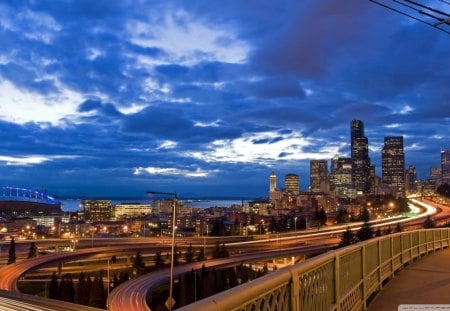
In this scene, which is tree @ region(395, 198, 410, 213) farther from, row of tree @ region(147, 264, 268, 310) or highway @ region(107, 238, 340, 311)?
row of tree @ region(147, 264, 268, 310)

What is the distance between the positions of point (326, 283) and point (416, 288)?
4.52 metres

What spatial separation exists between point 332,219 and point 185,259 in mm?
69784

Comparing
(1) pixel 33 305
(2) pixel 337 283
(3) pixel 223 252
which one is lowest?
(3) pixel 223 252

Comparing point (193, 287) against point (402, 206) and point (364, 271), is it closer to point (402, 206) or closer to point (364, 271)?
point (364, 271)

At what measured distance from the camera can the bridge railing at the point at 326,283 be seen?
9.05ft

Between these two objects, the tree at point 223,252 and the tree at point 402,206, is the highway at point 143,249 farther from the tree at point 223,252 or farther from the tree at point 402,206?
the tree at point 402,206

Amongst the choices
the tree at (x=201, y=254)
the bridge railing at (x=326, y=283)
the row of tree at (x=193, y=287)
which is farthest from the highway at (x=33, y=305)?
the tree at (x=201, y=254)

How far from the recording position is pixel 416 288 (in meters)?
8.95

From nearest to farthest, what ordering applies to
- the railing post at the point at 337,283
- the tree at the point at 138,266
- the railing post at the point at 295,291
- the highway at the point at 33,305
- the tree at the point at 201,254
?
the railing post at the point at 295,291, the railing post at the point at 337,283, the highway at the point at 33,305, the tree at the point at 138,266, the tree at the point at 201,254

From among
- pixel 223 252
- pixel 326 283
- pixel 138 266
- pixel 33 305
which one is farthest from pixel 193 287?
pixel 326 283

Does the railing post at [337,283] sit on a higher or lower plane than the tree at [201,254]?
higher

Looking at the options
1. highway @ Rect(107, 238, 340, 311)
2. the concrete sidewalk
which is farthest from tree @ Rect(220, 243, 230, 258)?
the concrete sidewalk

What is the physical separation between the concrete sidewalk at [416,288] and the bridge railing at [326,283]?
205 mm

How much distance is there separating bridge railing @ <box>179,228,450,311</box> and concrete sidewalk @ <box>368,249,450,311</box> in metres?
0.21
